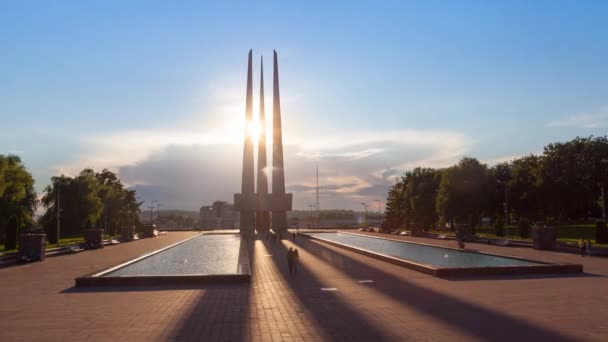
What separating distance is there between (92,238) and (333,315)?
3169cm

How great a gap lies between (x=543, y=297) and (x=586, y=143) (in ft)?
145

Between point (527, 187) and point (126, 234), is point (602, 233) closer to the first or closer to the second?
point (527, 187)

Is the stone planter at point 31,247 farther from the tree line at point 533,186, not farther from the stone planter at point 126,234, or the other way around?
the tree line at point 533,186

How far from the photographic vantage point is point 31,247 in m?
28.1

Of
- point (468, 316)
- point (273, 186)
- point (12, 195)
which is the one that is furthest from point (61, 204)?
point (468, 316)

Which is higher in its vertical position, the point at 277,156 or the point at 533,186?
the point at 277,156

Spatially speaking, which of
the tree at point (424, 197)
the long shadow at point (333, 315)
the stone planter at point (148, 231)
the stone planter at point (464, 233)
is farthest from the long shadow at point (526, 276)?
the stone planter at point (148, 231)

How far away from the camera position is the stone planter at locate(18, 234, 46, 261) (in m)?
27.8

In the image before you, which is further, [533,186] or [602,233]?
[533,186]

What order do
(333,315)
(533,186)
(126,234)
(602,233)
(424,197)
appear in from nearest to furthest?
(333,315) < (602,233) < (126,234) < (533,186) < (424,197)

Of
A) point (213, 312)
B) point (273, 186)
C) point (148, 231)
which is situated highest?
point (273, 186)

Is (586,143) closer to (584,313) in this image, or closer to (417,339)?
(584,313)

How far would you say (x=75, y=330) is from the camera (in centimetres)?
1051

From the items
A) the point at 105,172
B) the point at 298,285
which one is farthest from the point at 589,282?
the point at 105,172
